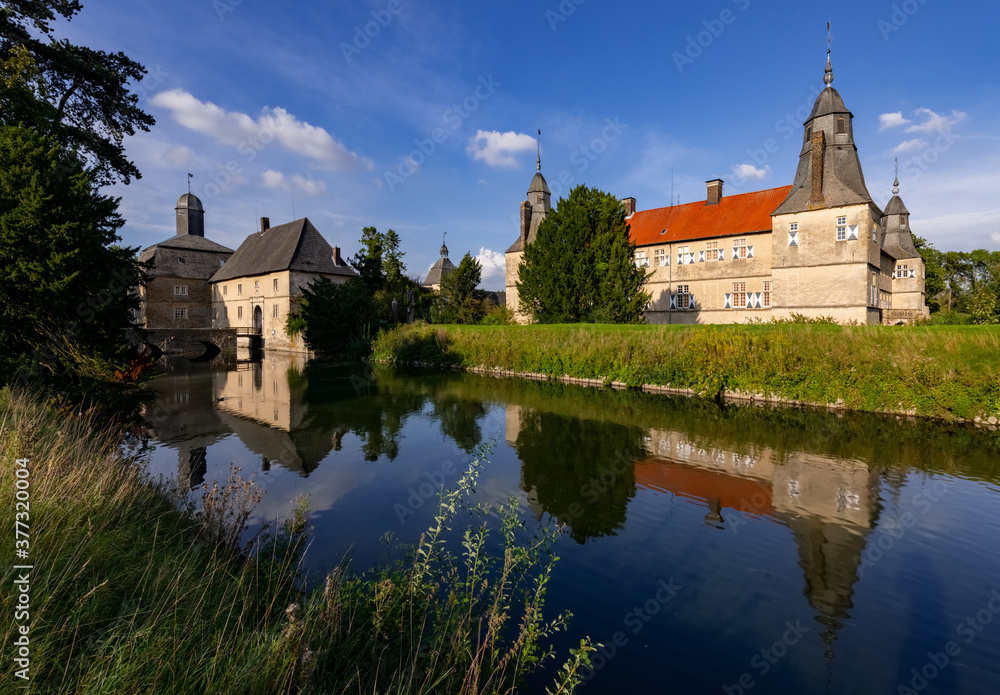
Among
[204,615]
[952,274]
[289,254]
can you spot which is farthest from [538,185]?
[952,274]

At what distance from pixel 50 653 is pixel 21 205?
1076 cm

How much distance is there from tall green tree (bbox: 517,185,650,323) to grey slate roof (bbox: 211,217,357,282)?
23.9 m

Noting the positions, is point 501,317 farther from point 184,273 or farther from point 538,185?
point 184,273

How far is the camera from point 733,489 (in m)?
9.07

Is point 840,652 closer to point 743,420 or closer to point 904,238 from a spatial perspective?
point 743,420

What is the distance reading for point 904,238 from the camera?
4547cm

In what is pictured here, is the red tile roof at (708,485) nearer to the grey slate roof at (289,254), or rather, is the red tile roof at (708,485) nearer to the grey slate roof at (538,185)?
the grey slate roof at (538,185)

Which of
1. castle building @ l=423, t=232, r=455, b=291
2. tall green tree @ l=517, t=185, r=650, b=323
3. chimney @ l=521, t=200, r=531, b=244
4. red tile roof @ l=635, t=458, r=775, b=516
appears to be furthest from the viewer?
castle building @ l=423, t=232, r=455, b=291

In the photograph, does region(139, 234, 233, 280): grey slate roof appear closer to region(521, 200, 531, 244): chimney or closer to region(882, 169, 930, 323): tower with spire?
region(521, 200, 531, 244): chimney

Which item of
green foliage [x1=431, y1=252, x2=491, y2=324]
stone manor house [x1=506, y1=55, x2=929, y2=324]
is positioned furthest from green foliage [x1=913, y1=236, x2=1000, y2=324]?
green foliage [x1=431, y1=252, x2=491, y2=324]

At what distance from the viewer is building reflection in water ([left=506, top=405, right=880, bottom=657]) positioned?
6.38m

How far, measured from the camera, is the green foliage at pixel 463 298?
3609 centimetres

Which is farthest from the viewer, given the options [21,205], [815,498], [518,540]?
→ [21,205]

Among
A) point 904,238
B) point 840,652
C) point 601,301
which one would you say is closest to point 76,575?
point 840,652
